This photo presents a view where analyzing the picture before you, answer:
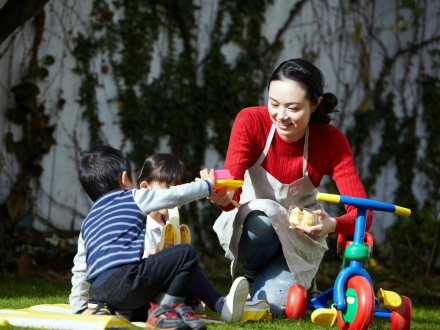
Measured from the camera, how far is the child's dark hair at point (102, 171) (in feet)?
6.35

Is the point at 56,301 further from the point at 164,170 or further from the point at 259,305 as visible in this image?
the point at 259,305

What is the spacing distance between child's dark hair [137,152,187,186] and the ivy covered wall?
147 centimetres

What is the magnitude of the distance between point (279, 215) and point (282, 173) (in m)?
0.23

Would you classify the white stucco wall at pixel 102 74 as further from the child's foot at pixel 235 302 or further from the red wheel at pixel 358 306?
the red wheel at pixel 358 306

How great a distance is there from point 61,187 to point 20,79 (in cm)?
88

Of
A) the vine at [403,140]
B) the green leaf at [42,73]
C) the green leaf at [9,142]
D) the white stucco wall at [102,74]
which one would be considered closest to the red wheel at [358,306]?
the white stucco wall at [102,74]

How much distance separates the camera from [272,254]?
2.49m

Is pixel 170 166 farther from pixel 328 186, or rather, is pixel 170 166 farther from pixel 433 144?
pixel 433 144

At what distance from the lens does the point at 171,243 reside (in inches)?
83.2

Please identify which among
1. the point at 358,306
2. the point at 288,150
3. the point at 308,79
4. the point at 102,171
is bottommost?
the point at 358,306

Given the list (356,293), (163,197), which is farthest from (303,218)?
(163,197)

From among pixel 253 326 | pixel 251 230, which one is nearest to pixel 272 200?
pixel 251 230

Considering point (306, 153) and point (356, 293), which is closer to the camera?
point (356, 293)

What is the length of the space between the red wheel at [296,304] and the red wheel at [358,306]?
0.27 metres
